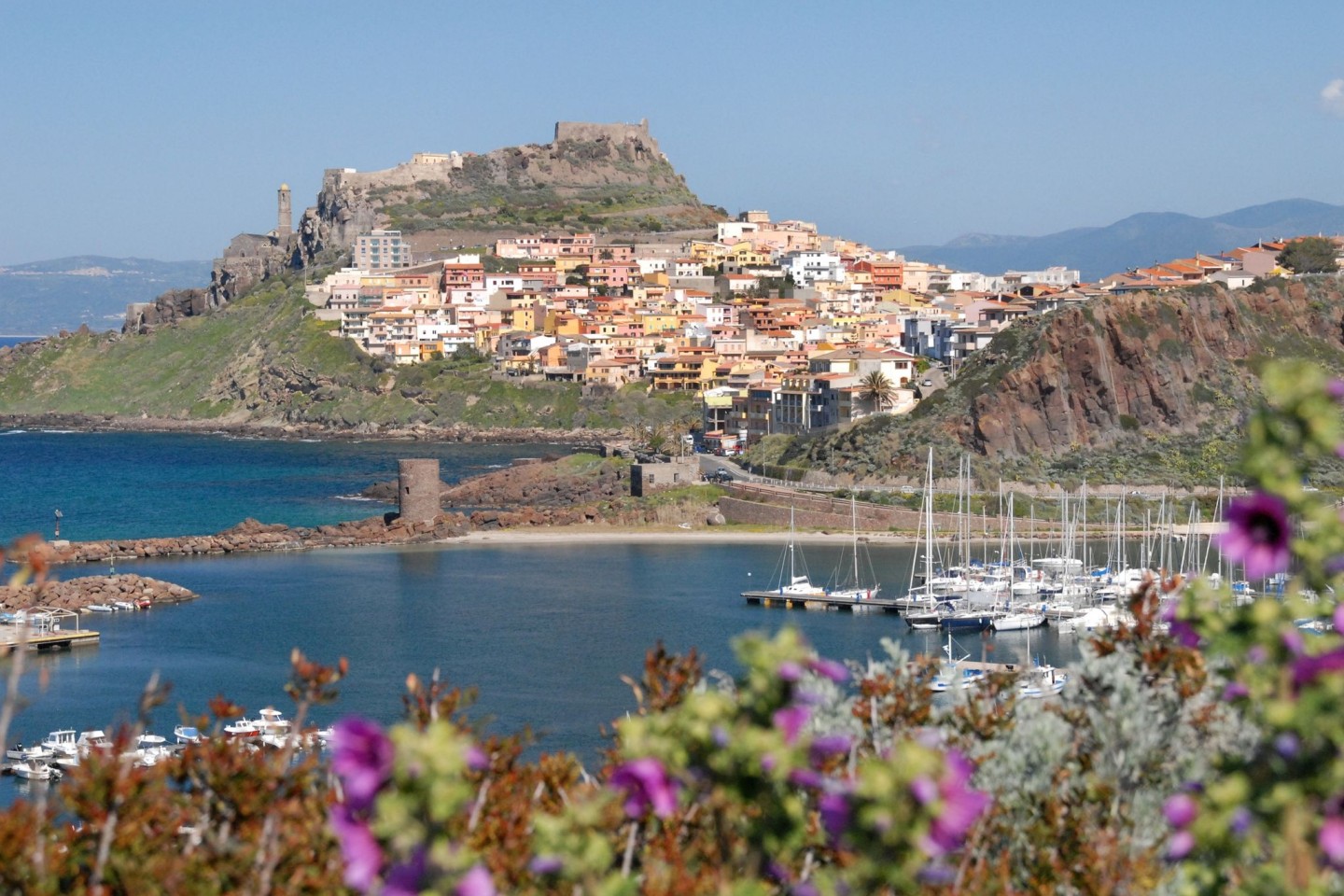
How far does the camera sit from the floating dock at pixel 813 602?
30.5 meters

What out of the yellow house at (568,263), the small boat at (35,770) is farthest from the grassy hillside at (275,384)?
the small boat at (35,770)

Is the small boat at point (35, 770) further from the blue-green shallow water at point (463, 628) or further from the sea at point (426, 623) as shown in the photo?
the blue-green shallow water at point (463, 628)

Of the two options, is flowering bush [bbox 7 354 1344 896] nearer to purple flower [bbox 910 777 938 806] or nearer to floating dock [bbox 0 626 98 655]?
purple flower [bbox 910 777 938 806]

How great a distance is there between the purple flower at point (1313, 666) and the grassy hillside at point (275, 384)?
56926 millimetres

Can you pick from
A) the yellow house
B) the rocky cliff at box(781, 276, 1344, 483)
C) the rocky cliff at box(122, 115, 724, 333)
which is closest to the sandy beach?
the rocky cliff at box(781, 276, 1344, 483)

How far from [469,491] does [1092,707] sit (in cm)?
4012

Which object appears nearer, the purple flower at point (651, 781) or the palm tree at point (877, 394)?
the purple flower at point (651, 781)

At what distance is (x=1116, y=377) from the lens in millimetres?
48031

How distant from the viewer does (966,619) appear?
28.4 m

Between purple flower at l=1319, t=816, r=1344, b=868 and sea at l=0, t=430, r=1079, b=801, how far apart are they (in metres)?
11.4

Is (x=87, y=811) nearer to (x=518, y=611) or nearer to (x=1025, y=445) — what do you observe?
(x=518, y=611)

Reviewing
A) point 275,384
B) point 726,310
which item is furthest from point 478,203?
point 726,310

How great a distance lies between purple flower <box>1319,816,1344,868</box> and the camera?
4227mm

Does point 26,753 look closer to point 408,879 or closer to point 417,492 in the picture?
point 408,879
